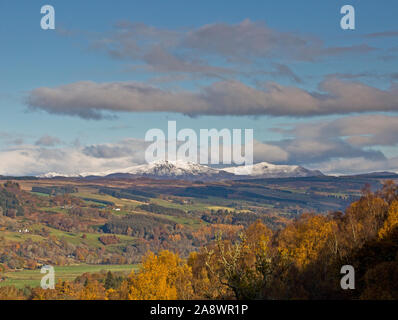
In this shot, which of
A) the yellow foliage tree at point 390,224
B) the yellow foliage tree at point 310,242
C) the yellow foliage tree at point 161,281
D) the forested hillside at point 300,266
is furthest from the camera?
the yellow foliage tree at point 310,242

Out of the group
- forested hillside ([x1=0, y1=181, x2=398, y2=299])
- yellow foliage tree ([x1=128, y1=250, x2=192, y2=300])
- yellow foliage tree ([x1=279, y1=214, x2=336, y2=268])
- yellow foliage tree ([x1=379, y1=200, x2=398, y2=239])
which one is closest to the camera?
forested hillside ([x1=0, y1=181, x2=398, y2=299])

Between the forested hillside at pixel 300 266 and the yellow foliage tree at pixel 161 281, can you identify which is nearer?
the forested hillside at pixel 300 266

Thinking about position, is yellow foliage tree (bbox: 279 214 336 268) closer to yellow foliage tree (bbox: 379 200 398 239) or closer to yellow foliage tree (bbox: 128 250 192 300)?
yellow foliage tree (bbox: 379 200 398 239)

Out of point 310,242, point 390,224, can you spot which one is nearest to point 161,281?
point 310,242

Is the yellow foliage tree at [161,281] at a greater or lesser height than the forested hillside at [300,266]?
lesser

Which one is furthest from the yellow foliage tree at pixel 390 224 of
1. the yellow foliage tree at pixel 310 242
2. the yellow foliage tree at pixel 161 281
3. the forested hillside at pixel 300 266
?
the yellow foliage tree at pixel 161 281

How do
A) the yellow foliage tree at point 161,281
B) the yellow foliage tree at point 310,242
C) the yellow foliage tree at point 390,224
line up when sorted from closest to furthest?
1. the yellow foliage tree at point 161,281
2. the yellow foliage tree at point 390,224
3. the yellow foliage tree at point 310,242

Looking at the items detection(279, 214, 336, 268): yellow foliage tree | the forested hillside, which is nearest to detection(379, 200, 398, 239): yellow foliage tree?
the forested hillside

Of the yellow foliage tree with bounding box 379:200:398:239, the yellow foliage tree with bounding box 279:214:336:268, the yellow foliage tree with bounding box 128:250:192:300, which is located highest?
the yellow foliage tree with bounding box 379:200:398:239

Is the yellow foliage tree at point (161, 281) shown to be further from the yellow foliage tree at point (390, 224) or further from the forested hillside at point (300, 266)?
the yellow foliage tree at point (390, 224)
